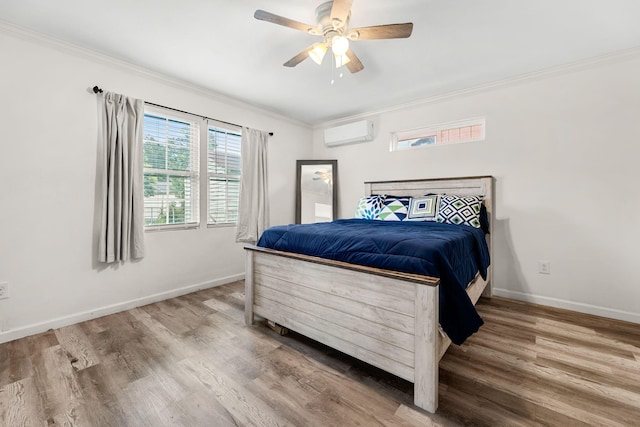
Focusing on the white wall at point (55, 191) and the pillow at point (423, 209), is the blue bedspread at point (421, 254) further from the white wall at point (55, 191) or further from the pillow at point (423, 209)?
the white wall at point (55, 191)

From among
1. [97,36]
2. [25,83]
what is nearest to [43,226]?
[25,83]

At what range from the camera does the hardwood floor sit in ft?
4.23

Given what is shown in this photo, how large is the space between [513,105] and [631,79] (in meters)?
0.83

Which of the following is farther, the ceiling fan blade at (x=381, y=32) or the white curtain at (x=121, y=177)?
the white curtain at (x=121, y=177)

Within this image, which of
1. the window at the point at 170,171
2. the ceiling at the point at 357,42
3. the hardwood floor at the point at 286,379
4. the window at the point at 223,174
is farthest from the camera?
the window at the point at 223,174

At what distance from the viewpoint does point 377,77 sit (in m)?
2.84

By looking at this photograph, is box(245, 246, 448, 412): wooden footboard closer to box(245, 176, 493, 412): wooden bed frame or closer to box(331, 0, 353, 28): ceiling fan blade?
box(245, 176, 493, 412): wooden bed frame

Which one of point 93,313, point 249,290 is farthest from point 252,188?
point 93,313

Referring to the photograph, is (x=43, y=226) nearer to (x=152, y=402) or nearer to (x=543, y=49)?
(x=152, y=402)

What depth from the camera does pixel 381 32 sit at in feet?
5.77

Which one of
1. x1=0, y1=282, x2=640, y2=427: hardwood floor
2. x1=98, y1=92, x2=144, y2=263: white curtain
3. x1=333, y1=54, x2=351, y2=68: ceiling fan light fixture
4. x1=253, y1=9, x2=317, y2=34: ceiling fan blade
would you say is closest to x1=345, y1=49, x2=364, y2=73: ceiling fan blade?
x1=333, y1=54, x2=351, y2=68: ceiling fan light fixture

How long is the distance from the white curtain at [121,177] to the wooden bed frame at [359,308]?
126 centimetres

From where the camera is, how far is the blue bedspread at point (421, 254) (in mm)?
1380

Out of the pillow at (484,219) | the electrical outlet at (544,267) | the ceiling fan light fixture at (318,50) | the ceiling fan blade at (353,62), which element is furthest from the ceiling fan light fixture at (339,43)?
the electrical outlet at (544,267)
